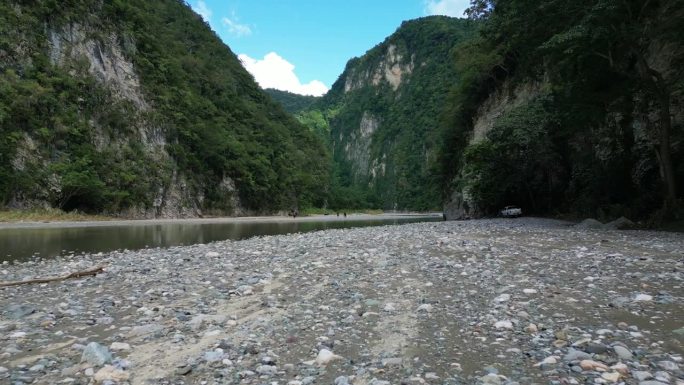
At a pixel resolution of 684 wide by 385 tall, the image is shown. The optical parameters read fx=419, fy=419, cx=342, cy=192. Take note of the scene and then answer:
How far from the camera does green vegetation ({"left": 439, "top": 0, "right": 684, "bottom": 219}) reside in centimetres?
1560

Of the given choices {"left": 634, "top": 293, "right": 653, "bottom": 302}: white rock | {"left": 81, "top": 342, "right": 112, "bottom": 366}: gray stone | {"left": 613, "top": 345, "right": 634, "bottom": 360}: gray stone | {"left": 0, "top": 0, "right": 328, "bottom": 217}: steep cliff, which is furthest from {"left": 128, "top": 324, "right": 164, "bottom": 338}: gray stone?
{"left": 0, "top": 0, "right": 328, "bottom": 217}: steep cliff

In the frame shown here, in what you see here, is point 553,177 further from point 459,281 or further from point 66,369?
point 66,369

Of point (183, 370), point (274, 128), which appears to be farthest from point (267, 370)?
point (274, 128)

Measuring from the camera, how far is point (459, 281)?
7.49m

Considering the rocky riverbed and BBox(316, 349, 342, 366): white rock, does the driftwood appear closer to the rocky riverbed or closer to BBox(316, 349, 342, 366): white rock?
the rocky riverbed

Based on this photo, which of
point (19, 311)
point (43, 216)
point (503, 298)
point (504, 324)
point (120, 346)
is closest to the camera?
point (120, 346)

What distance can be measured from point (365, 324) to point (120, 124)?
56.2 meters

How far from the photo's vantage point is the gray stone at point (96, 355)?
4.20 meters

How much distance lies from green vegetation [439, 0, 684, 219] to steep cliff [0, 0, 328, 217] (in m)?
40.4

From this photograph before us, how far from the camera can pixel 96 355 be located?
4.30 m

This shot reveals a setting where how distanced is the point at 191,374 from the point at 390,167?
7221 inches

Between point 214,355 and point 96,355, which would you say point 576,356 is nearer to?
point 214,355

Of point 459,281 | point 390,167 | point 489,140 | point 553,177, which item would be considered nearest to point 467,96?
point 489,140

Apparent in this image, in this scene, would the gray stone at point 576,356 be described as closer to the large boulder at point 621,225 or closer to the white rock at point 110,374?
the white rock at point 110,374
